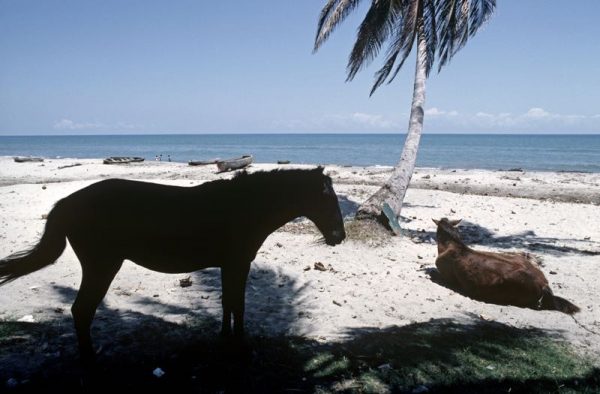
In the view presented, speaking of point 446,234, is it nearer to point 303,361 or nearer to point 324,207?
point 324,207

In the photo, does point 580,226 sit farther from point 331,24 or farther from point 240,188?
point 240,188

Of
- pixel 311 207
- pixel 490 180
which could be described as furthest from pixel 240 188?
pixel 490 180

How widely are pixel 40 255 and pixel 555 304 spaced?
6.98 m

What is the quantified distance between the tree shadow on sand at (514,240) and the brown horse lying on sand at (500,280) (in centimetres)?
334

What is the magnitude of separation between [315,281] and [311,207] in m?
3.07

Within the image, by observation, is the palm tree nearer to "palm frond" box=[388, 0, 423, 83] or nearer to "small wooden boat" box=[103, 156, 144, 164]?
"palm frond" box=[388, 0, 423, 83]

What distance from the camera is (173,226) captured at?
411cm

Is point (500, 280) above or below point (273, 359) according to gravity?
above

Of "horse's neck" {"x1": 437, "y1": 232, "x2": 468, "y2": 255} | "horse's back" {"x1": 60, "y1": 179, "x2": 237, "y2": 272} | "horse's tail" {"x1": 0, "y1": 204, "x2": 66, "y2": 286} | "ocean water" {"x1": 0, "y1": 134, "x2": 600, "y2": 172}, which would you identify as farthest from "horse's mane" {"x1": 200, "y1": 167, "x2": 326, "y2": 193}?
"ocean water" {"x1": 0, "y1": 134, "x2": 600, "y2": 172}

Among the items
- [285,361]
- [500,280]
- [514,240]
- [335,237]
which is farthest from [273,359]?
[514,240]

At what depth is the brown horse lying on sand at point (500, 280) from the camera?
6.36m

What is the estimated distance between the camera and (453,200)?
1616 cm

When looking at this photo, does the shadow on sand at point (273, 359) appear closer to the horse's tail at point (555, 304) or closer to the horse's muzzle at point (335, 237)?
the horse's tail at point (555, 304)

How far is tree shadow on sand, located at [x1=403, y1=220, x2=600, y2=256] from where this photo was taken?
390 inches
